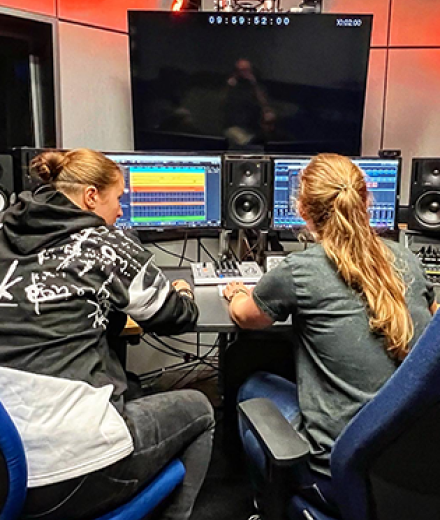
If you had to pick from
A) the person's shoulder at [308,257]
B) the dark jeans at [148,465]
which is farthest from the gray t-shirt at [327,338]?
the dark jeans at [148,465]

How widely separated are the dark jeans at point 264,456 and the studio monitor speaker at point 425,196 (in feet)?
3.49

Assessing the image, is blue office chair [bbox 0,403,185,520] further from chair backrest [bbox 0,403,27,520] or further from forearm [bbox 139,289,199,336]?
forearm [bbox 139,289,199,336]

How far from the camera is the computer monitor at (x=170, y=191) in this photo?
221cm

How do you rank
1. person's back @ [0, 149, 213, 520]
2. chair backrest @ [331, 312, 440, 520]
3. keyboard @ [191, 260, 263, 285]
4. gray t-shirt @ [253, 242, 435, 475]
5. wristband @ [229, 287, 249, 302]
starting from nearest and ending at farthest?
1. chair backrest @ [331, 312, 440, 520]
2. person's back @ [0, 149, 213, 520]
3. gray t-shirt @ [253, 242, 435, 475]
4. wristband @ [229, 287, 249, 302]
5. keyboard @ [191, 260, 263, 285]

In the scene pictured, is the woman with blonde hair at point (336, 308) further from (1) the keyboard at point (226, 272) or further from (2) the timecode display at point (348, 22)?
(2) the timecode display at point (348, 22)

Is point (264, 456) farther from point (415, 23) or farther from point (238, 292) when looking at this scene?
point (415, 23)

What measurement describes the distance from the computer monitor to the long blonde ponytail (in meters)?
0.82

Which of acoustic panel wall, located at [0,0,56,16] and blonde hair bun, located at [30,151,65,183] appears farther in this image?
acoustic panel wall, located at [0,0,56,16]

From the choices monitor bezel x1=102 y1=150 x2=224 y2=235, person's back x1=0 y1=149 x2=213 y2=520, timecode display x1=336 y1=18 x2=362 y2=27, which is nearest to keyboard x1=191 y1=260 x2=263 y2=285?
monitor bezel x1=102 y1=150 x2=224 y2=235

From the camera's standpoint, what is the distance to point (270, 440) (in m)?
1.10

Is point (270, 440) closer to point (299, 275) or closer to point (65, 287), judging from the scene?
point (299, 275)

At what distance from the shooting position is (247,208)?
2.30 meters

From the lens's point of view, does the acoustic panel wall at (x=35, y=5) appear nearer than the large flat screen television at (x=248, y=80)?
Yes

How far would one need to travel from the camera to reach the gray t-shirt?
128cm
